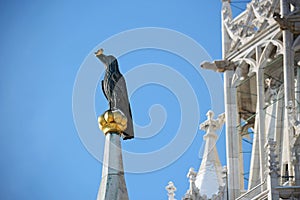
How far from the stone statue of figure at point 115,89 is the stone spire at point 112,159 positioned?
1.08ft

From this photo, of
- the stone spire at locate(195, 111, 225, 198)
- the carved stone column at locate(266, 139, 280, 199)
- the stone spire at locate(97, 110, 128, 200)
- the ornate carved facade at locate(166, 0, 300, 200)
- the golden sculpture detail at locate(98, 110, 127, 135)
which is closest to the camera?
the stone spire at locate(97, 110, 128, 200)

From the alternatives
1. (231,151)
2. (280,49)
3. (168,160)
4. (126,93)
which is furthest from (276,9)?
(126,93)

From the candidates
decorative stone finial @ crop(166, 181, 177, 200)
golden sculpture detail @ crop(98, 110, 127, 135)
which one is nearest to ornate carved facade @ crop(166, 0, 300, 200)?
decorative stone finial @ crop(166, 181, 177, 200)

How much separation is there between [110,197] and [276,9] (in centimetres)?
1678

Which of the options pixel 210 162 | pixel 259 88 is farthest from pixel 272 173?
pixel 210 162

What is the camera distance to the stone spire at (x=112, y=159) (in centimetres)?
3600

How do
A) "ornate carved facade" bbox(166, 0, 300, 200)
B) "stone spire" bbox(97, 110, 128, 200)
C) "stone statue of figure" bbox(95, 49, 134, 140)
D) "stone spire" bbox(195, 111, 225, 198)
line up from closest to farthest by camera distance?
"stone spire" bbox(97, 110, 128, 200) < "stone statue of figure" bbox(95, 49, 134, 140) < "ornate carved facade" bbox(166, 0, 300, 200) < "stone spire" bbox(195, 111, 225, 198)

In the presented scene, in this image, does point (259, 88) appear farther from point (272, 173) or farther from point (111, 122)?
point (111, 122)

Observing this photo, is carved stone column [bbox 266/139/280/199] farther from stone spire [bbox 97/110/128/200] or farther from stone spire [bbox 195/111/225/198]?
stone spire [bbox 195/111/225/198]

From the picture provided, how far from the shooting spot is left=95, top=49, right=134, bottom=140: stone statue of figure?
123 feet

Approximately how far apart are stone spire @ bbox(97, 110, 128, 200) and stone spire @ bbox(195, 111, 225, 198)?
19523 millimetres

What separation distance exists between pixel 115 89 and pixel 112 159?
214 centimetres

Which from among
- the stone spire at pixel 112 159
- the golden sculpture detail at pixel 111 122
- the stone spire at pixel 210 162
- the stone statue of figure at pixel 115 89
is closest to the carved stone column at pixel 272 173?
the stone statue of figure at pixel 115 89

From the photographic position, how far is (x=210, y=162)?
58094mm
